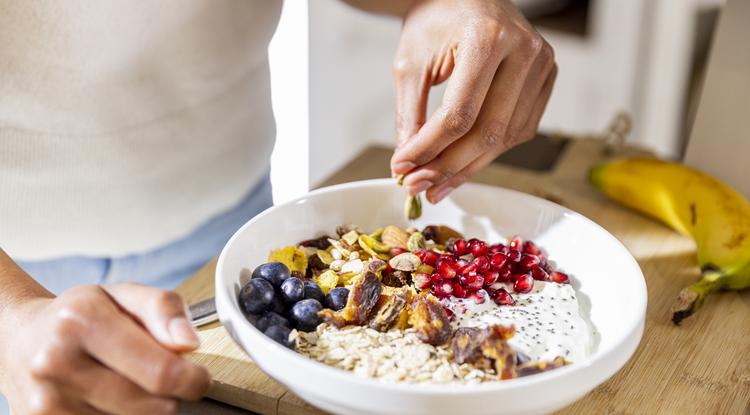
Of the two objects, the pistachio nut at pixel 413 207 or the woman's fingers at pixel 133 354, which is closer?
the woman's fingers at pixel 133 354

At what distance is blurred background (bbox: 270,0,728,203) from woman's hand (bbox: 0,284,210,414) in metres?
1.40

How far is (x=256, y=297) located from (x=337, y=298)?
9 cm

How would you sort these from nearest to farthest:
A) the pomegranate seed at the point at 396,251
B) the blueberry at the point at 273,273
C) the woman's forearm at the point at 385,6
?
1. the blueberry at the point at 273,273
2. the pomegranate seed at the point at 396,251
3. the woman's forearm at the point at 385,6

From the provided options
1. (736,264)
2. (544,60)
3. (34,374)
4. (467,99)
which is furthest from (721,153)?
(34,374)

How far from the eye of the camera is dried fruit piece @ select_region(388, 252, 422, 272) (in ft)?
2.82

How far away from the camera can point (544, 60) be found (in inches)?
38.5

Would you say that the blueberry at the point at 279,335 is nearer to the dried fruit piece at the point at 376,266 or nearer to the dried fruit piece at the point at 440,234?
the dried fruit piece at the point at 376,266

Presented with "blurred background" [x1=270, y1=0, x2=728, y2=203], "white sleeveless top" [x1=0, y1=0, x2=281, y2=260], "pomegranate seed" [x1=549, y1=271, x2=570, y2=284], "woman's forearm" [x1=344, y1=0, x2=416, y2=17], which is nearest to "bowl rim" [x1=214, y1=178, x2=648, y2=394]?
"pomegranate seed" [x1=549, y1=271, x2=570, y2=284]

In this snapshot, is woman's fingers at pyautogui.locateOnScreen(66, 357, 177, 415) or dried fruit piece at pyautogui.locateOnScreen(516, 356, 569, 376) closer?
woman's fingers at pyautogui.locateOnScreen(66, 357, 177, 415)

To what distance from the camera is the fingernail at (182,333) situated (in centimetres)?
61

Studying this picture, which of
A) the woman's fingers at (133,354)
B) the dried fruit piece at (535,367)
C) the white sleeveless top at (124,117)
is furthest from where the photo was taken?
the white sleeveless top at (124,117)

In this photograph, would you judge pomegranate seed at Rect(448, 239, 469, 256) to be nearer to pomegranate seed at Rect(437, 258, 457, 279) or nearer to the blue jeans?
pomegranate seed at Rect(437, 258, 457, 279)

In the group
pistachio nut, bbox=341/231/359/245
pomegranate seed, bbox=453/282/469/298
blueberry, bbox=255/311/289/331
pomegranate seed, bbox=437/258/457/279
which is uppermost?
blueberry, bbox=255/311/289/331

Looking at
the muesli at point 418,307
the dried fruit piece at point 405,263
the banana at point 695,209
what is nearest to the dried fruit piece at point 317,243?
the muesli at point 418,307
